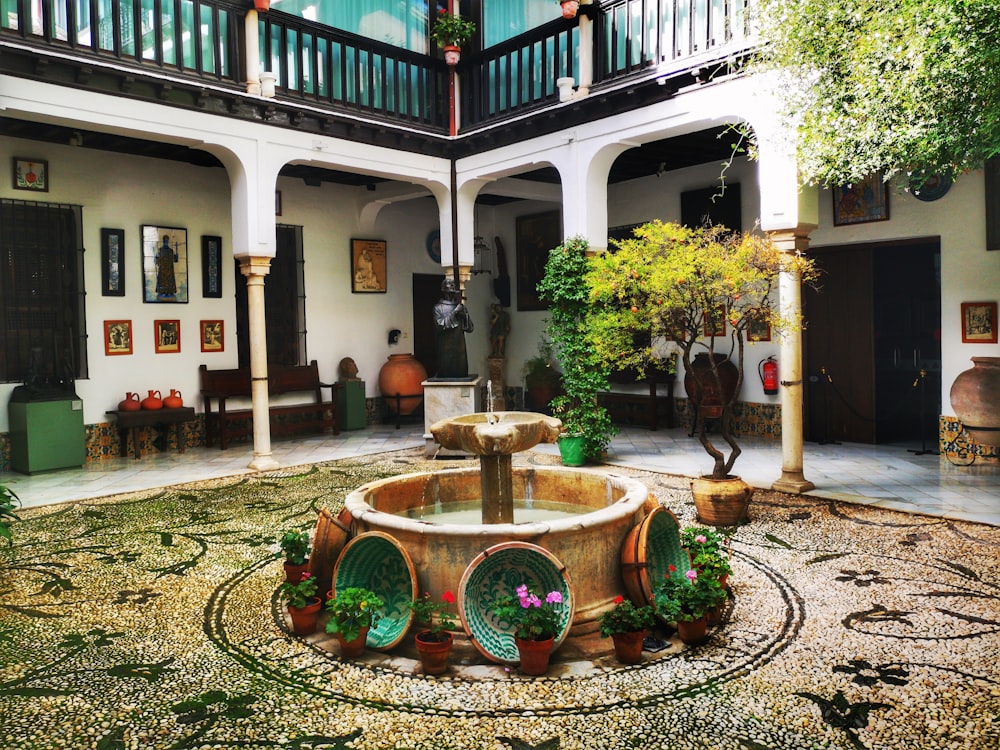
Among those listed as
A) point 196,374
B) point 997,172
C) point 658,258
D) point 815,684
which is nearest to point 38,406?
point 196,374

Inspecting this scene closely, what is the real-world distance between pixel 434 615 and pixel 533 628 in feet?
2.38

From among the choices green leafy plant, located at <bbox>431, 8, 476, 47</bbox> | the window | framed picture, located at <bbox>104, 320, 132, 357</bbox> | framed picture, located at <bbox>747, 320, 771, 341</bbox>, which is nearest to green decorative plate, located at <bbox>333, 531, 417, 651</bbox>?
framed picture, located at <bbox>104, 320, 132, 357</bbox>

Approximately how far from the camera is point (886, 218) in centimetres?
912

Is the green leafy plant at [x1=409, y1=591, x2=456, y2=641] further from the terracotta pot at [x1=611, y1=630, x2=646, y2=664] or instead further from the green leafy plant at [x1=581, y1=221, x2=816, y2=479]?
the green leafy plant at [x1=581, y1=221, x2=816, y2=479]

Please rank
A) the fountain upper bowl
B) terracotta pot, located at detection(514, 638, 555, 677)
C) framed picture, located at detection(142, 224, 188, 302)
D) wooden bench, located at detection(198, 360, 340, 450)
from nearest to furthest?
terracotta pot, located at detection(514, 638, 555, 677) → the fountain upper bowl → framed picture, located at detection(142, 224, 188, 302) → wooden bench, located at detection(198, 360, 340, 450)

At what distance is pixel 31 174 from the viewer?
29.7 ft

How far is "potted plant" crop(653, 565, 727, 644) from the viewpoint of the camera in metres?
3.80

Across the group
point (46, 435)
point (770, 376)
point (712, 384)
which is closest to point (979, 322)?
point (770, 376)

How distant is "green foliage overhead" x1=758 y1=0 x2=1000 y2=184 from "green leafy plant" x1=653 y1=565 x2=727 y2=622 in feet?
10.8

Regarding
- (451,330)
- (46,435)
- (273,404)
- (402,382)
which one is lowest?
(46,435)

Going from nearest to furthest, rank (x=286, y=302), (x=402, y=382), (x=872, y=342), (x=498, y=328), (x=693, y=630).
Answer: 1. (x=693, y=630)
2. (x=872, y=342)
3. (x=286, y=302)
4. (x=402, y=382)
5. (x=498, y=328)

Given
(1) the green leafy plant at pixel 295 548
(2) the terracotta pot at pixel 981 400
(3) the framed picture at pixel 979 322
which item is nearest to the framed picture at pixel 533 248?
(3) the framed picture at pixel 979 322

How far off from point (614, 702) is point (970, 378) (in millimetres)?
6433

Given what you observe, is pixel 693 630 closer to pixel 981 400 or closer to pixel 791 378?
pixel 791 378
